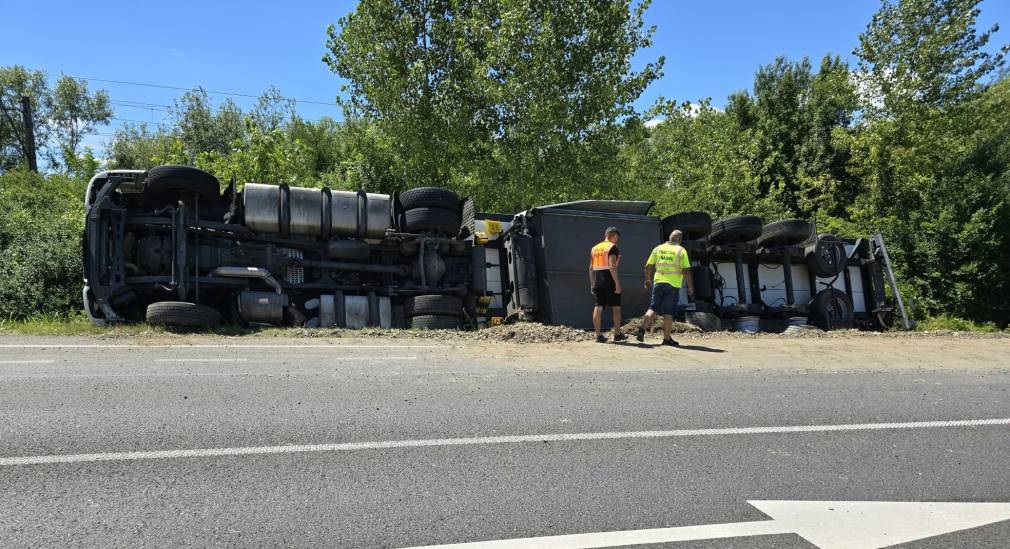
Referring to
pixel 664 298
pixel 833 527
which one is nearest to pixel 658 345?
pixel 664 298

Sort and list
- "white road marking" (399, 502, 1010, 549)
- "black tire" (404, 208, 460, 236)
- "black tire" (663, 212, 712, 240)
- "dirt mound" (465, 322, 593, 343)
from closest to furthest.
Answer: "white road marking" (399, 502, 1010, 549)
"dirt mound" (465, 322, 593, 343)
"black tire" (404, 208, 460, 236)
"black tire" (663, 212, 712, 240)

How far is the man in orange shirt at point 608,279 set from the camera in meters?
9.37

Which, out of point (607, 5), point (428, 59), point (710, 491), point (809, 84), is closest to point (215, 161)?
point (428, 59)

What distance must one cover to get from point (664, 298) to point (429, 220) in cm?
400

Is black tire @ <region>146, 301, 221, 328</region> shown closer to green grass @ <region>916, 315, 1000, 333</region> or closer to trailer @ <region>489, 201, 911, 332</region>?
trailer @ <region>489, 201, 911, 332</region>

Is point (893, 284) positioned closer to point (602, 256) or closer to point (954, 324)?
point (954, 324)

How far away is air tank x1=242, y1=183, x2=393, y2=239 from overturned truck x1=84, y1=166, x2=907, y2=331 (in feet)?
0.07

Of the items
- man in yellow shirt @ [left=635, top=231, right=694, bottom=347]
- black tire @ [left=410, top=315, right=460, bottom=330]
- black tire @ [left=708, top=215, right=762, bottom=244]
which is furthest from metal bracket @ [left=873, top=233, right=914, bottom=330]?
black tire @ [left=410, top=315, right=460, bottom=330]

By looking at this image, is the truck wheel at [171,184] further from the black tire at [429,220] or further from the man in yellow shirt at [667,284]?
the man in yellow shirt at [667,284]

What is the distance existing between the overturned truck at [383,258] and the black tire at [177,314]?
0.06ft

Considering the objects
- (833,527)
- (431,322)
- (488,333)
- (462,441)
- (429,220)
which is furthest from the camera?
(429,220)

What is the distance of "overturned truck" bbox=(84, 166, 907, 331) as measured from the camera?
30.6ft

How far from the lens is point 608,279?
9.46 m

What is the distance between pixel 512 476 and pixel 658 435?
4.51ft
